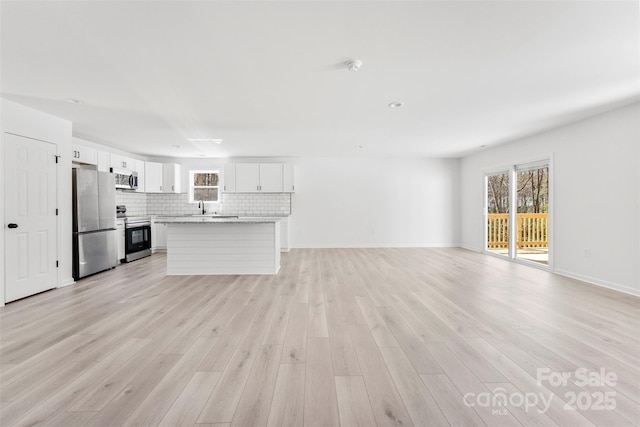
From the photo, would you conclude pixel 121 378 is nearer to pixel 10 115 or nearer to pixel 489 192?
pixel 10 115

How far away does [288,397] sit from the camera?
1564 millimetres

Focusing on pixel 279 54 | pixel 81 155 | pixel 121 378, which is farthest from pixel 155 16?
pixel 81 155

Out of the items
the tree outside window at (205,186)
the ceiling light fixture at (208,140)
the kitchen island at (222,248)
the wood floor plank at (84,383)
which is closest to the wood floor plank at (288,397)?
the wood floor plank at (84,383)

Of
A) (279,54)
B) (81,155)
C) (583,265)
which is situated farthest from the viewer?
(81,155)

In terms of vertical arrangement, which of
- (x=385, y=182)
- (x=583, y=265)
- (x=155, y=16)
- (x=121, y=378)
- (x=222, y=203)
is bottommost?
(x=121, y=378)

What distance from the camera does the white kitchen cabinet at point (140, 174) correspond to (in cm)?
625

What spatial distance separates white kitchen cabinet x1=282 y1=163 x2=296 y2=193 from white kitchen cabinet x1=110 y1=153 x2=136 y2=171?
3467 millimetres

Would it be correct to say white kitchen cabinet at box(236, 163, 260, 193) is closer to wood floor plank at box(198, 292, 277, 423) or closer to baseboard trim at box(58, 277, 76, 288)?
baseboard trim at box(58, 277, 76, 288)

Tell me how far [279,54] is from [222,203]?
5683mm

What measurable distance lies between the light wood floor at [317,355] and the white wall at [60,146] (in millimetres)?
474

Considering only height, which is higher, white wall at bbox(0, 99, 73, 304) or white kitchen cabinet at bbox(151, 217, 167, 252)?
white wall at bbox(0, 99, 73, 304)

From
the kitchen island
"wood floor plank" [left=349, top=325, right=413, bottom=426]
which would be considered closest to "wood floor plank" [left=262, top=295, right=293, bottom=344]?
"wood floor plank" [left=349, top=325, right=413, bottom=426]

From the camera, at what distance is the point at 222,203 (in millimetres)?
7387

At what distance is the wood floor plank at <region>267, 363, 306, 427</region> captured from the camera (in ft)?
4.57
